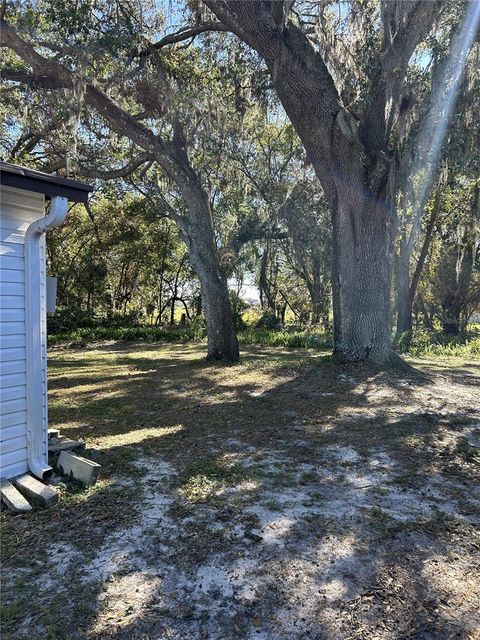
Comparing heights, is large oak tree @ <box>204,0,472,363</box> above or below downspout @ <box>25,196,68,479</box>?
above

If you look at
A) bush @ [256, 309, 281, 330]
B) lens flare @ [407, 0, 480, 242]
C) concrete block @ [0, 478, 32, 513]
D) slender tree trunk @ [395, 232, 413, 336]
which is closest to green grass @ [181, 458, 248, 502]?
concrete block @ [0, 478, 32, 513]

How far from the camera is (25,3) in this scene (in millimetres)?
6824

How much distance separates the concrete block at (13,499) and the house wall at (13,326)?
0.12m

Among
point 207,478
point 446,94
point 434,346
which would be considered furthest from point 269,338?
point 207,478

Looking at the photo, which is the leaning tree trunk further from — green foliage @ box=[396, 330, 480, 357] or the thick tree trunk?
green foliage @ box=[396, 330, 480, 357]

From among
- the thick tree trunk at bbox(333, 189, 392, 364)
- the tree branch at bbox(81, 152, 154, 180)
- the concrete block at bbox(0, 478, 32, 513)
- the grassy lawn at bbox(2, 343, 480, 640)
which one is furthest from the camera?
the tree branch at bbox(81, 152, 154, 180)

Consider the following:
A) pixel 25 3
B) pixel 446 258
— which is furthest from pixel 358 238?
pixel 446 258

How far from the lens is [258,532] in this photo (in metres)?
2.45

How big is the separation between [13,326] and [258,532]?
6.70 ft

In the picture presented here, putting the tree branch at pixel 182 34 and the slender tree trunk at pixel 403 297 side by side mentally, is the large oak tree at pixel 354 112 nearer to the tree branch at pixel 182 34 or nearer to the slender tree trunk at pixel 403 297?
the tree branch at pixel 182 34

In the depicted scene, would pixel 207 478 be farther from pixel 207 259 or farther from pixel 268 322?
pixel 268 322

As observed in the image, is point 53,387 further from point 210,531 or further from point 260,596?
point 260,596

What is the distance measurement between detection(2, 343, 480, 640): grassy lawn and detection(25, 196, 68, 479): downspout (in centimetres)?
23

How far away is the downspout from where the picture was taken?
294 centimetres
